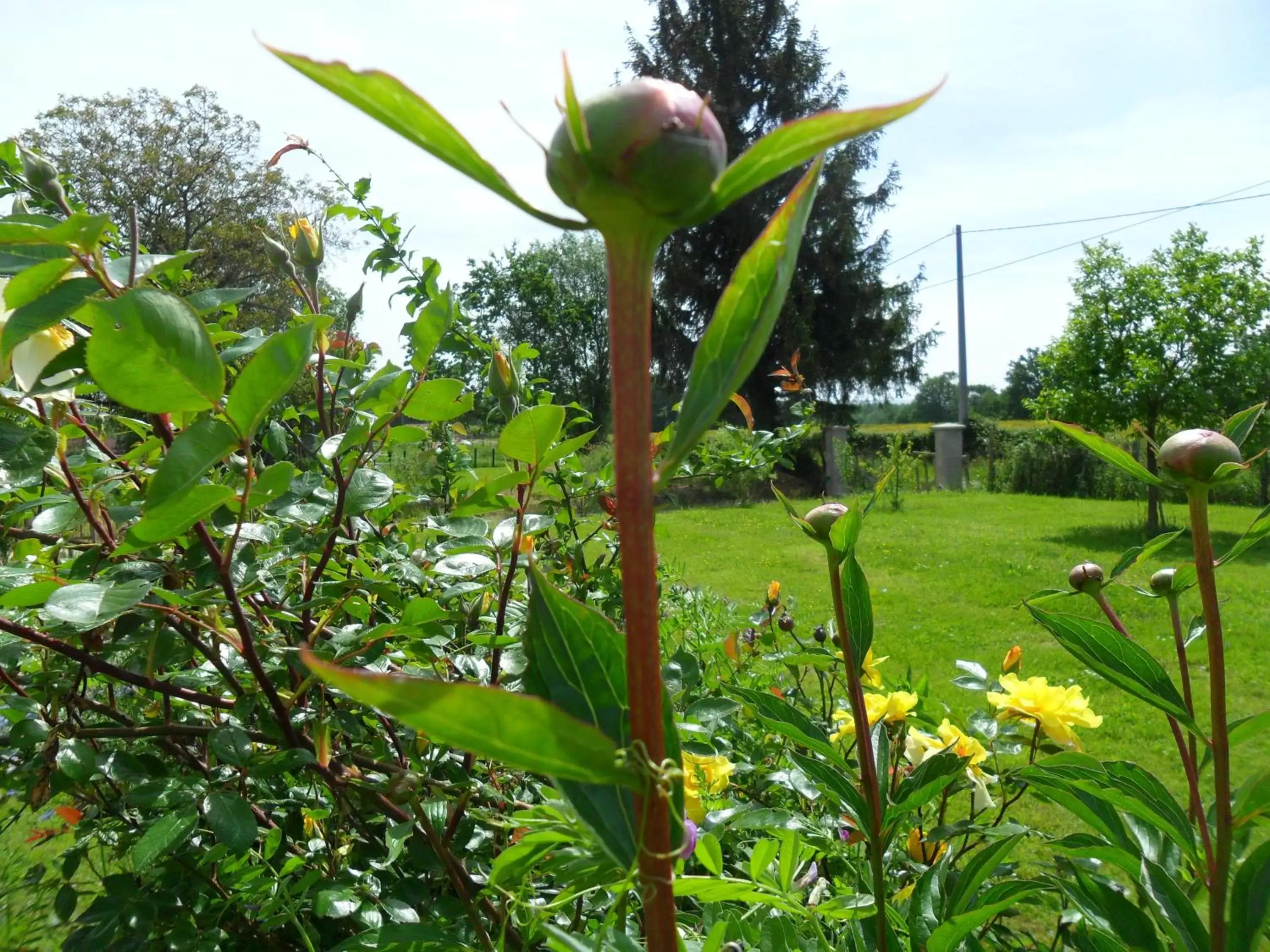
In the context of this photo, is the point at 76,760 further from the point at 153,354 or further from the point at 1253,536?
the point at 1253,536

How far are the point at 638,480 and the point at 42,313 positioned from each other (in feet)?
1.37

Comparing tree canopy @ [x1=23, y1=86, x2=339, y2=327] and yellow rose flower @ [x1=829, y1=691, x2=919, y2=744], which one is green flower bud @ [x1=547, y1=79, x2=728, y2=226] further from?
tree canopy @ [x1=23, y1=86, x2=339, y2=327]

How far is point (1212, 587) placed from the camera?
47 cm

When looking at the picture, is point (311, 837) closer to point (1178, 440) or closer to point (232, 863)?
point (232, 863)

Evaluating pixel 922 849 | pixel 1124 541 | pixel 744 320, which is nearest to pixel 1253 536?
pixel 744 320

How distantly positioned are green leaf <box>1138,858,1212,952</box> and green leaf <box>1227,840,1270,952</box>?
0.03 m

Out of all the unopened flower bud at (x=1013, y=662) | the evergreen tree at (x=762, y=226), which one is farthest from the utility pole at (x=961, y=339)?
the unopened flower bud at (x=1013, y=662)

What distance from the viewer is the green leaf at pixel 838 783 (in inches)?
24.4

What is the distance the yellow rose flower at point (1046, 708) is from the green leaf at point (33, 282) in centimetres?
106

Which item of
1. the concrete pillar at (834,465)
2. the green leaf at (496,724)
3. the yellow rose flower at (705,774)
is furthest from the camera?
the concrete pillar at (834,465)

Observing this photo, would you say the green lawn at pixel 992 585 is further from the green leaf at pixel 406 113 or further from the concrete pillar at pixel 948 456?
the concrete pillar at pixel 948 456

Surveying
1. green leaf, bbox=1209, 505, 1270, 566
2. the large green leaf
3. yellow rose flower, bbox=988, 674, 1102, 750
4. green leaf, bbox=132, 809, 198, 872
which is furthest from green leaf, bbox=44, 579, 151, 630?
yellow rose flower, bbox=988, 674, 1102, 750

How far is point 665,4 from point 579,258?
930cm

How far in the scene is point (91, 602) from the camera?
53cm
